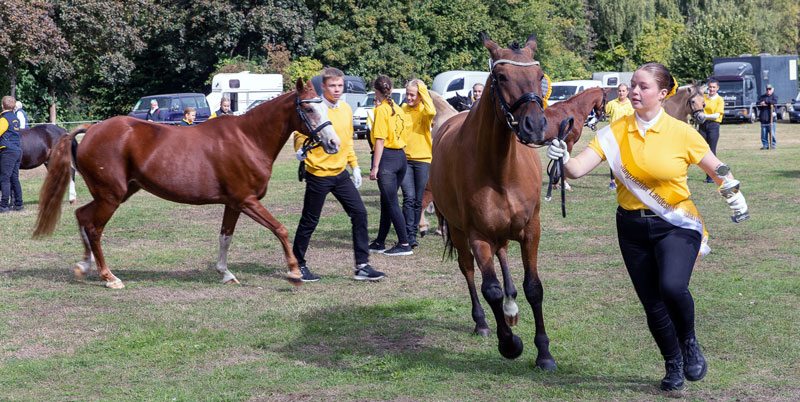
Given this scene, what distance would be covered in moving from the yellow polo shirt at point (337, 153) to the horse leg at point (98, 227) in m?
2.10

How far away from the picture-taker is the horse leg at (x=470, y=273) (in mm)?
6336

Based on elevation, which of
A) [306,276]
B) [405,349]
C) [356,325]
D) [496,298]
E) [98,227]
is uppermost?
[496,298]

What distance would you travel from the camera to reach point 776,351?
18.3ft

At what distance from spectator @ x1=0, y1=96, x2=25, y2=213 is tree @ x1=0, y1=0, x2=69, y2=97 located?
20136mm

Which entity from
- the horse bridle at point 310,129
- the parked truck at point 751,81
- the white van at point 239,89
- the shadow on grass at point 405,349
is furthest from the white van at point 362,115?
the shadow on grass at point 405,349

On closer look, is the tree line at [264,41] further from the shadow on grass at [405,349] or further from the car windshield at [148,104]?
the shadow on grass at [405,349]

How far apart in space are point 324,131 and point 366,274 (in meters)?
1.61

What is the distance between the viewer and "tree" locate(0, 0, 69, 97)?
105 ft

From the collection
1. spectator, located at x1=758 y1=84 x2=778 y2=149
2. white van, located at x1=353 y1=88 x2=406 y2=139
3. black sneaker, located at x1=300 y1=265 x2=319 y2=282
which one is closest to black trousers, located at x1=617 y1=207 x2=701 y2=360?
black sneaker, located at x1=300 y1=265 x2=319 y2=282

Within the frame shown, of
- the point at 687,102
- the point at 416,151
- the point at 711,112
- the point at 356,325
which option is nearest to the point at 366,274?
the point at 356,325

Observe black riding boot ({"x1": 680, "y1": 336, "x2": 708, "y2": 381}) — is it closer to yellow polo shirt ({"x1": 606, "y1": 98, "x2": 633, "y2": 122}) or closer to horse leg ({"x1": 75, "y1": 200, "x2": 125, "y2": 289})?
horse leg ({"x1": 75, "y1": 200, "x2": 125, "y2": 289})

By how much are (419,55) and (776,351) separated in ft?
147

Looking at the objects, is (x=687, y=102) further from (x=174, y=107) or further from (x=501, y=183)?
(x=174, y=107)

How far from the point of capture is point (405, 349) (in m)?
6.00
